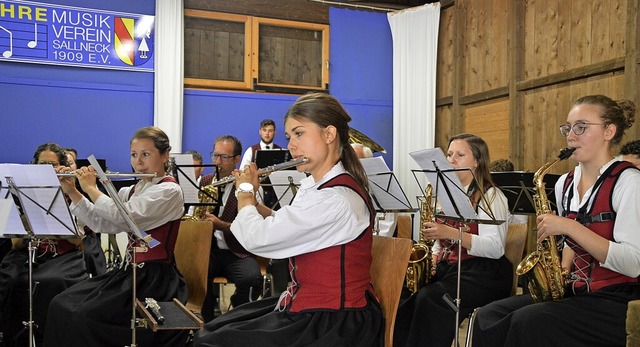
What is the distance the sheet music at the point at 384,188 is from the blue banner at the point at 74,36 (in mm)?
4857

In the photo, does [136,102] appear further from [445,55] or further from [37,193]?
[37,193]

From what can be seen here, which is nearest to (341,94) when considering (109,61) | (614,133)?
(109,61)

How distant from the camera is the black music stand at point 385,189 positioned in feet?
12.7

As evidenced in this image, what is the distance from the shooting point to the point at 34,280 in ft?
13.1

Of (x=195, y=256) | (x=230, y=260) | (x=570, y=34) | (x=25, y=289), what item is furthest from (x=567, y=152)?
(x=570, y=34)

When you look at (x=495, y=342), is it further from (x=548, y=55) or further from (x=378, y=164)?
(x=548, y=55)

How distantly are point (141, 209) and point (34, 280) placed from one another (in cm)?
120

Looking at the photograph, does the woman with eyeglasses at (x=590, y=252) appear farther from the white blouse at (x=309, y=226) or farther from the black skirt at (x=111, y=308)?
the black skirt at (x=111, y=308)

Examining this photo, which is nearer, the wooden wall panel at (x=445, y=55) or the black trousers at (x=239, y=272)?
the black trousers at (x=239, y=272)

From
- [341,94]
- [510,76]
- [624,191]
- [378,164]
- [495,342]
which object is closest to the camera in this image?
[624,191]

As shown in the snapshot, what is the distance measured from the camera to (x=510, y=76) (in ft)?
24.9

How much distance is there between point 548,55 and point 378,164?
4.02 m

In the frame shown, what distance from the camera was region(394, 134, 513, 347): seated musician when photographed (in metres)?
3.27

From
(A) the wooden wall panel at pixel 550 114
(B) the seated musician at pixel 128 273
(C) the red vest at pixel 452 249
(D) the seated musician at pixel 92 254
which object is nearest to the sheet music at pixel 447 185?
(C) the red vest at pixel 452 249
